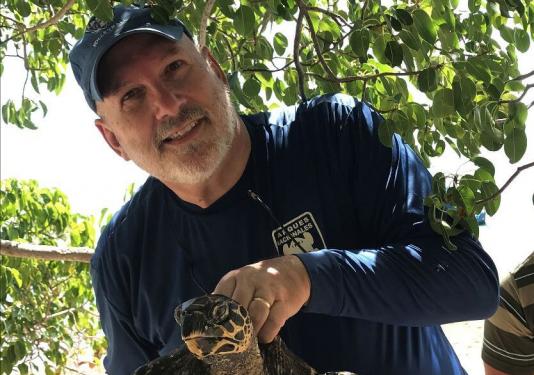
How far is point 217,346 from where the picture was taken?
3.10 feet

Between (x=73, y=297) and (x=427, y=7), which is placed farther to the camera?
(x=73, y=297)

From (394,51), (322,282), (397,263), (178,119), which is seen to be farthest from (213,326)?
(394,51)

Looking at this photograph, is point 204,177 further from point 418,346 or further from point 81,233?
point 81,233

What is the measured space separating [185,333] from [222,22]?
1.59 meters

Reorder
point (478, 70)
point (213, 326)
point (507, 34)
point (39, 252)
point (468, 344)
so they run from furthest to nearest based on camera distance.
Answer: point (468, 344) < point (39, 252) < point (507, 34) < point (478, 70) < point (213, 326)

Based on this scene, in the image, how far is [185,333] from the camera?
3.06 ft

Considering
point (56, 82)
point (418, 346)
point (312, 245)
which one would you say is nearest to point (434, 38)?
point (312, 245)

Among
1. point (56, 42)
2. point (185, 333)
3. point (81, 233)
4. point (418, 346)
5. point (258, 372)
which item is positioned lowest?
point (81, 233)

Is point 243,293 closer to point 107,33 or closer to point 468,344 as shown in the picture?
point 107,33

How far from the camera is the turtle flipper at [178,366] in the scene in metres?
1.03

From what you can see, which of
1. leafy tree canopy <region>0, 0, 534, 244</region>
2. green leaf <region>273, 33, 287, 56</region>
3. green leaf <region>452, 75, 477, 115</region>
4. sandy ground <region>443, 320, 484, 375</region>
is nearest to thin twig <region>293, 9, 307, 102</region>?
leafy tree canopy <region>0, 0, 534, 244</region>

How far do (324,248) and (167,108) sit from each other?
469 mm

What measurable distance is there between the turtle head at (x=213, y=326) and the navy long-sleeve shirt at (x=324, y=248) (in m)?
0.29

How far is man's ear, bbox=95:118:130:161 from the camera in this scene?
175 centimetres
